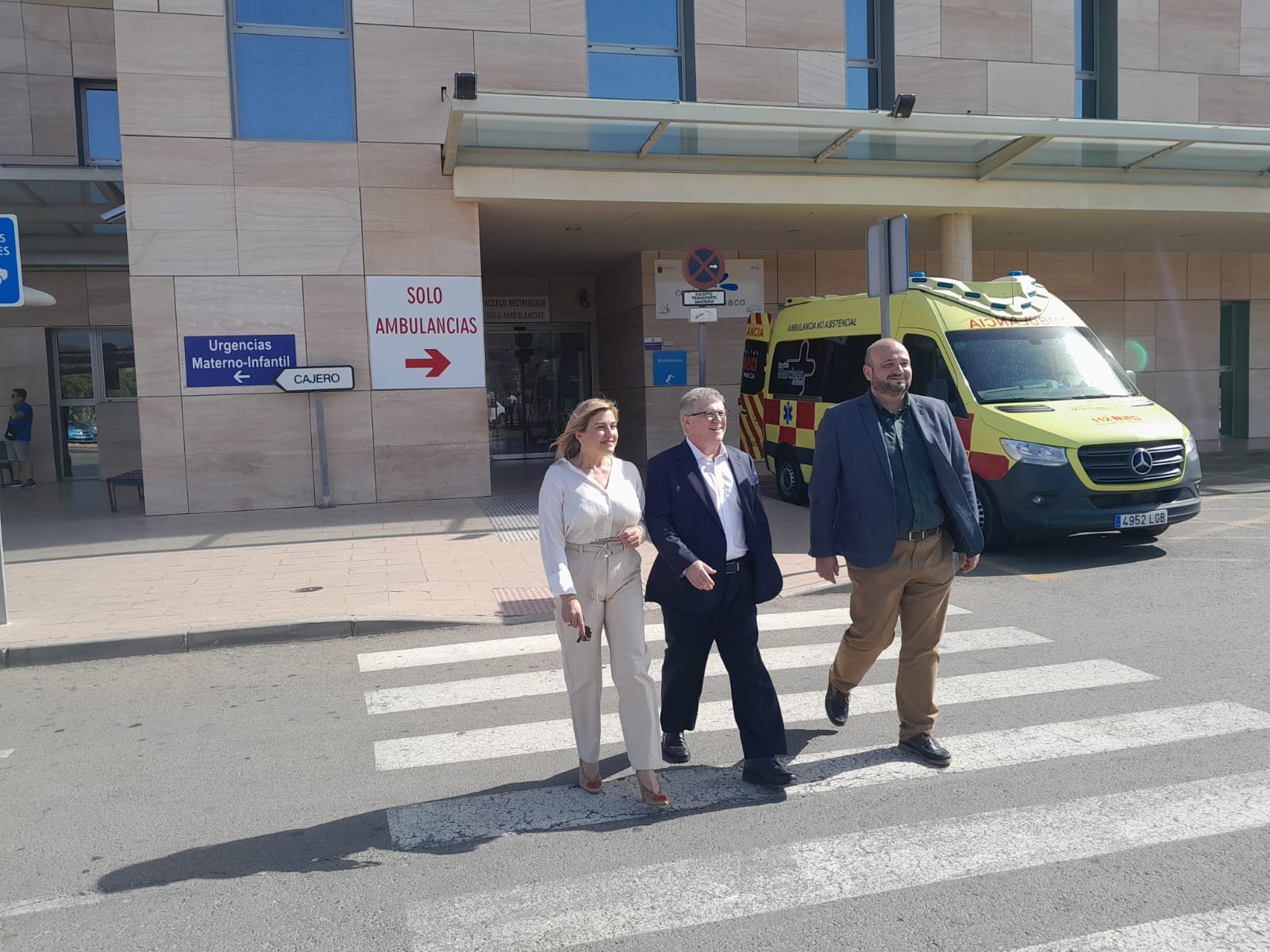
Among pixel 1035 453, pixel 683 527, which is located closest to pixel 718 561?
pixel 683 527

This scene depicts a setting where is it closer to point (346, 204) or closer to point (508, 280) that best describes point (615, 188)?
point (346, 204)

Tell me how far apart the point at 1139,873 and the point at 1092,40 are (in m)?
17.3

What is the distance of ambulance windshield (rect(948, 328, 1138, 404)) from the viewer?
9.88 m

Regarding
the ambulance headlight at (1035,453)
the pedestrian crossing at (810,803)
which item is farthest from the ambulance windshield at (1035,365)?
the pedestrian crossing at (810,803)

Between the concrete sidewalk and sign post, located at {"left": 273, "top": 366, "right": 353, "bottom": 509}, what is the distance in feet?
2.06

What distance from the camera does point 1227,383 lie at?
21.5 meters

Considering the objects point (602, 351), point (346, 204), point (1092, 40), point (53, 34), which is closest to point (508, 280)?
point (602, 351)

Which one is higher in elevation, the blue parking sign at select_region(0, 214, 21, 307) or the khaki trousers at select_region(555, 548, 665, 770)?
the blue parking sign at select_region(0, 214, 21, 307)

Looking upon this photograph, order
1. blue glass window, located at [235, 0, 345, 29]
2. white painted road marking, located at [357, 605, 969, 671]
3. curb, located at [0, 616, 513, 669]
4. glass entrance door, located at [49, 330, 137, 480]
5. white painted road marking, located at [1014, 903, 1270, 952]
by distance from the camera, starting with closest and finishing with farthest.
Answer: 1. white painted road marking, located at [1014, 903, 1270, 952]
2. white painted road marking, located at [357, 605, 969, 671]
3. curb, located at [0, 616, 513, 669]
4. blue glass window, located at [235, 0, 345, 29]
5. glass entrance door, located at [49, 330, 137, 480]

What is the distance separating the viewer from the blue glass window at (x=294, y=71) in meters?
13.2

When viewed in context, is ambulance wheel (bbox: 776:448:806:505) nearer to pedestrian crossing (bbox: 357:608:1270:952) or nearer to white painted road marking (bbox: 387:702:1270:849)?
pedestrian crossing (bbox: 357:608:1270:952)

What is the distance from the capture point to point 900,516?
453 cm

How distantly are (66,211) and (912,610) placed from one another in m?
16.8

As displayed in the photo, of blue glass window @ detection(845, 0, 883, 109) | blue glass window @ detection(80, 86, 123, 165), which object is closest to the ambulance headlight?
blue glass window @ detection(845, 0, 883, 109)
